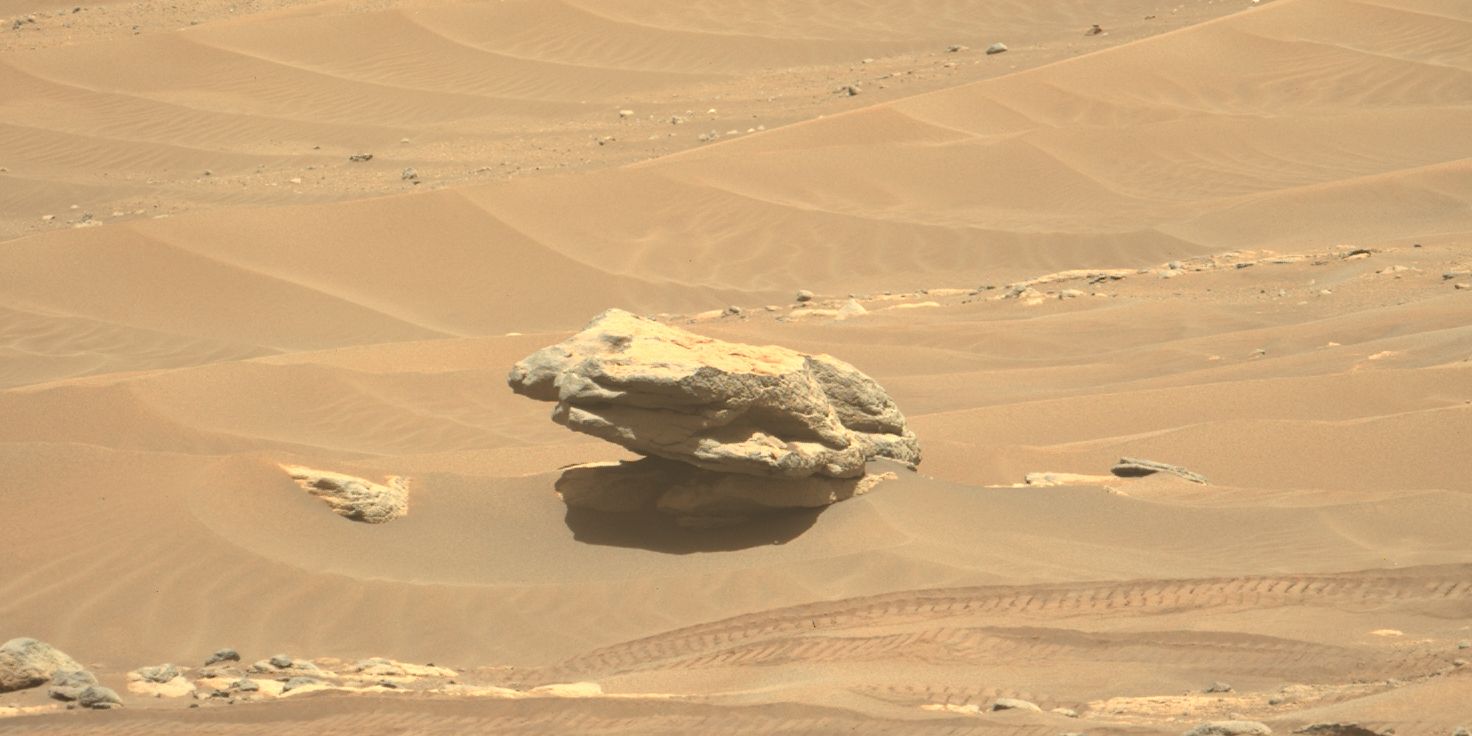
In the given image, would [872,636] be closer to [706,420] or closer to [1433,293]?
[706,420]

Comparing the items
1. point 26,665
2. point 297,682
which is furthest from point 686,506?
point 26,665

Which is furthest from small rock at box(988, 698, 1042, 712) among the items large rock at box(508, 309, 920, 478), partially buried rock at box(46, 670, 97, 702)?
partially buried rock at box(46, 670, 97, 702)

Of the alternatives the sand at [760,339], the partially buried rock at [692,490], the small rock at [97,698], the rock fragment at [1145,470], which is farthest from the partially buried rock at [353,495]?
the rock fragment at [1145,470]

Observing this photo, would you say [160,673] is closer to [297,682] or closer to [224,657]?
[224,657]

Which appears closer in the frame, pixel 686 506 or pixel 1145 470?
pixel 686 506

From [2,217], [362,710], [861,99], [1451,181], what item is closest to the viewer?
[362,710]

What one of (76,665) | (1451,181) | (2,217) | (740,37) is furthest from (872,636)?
(740,37)

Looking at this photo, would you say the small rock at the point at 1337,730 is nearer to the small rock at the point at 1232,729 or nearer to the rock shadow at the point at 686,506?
the small rock at the point at 1232,729
